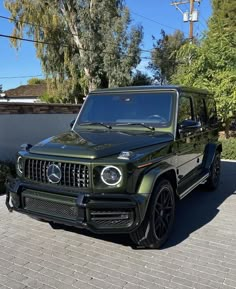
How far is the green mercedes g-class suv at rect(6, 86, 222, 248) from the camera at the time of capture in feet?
11.7

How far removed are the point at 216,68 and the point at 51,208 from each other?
10911mm

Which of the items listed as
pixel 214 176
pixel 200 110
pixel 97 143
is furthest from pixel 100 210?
pixel 214 176

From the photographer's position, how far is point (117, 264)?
372 cm

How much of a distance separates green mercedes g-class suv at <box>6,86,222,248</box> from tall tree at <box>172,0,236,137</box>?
729cm

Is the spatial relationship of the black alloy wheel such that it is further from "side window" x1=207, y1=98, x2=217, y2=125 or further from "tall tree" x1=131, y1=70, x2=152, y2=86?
"tall tree" x1=131, y1=70, x2=152, y2=86

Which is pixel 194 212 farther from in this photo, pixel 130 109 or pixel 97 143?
pixel 97 143

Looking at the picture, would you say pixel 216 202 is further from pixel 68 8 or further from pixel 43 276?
pixel 68 8

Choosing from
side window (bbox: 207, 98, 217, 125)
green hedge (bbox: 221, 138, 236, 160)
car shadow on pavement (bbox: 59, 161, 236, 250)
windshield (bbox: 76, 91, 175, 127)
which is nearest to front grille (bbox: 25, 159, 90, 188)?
car shadow on pavement (bbox: 59, 161, 236, 250)

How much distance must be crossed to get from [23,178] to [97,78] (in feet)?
60.2

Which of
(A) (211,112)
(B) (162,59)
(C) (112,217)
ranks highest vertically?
(B) (162,59)

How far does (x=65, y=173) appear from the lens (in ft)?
12.3

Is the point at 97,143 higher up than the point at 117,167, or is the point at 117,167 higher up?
the point at 97,143

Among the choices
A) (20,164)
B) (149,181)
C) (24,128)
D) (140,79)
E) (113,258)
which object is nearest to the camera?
(149,181)

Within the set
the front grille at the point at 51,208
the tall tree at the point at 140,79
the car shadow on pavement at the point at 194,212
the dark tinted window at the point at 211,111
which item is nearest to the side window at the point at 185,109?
the dark tinted window at the point at 211,111
